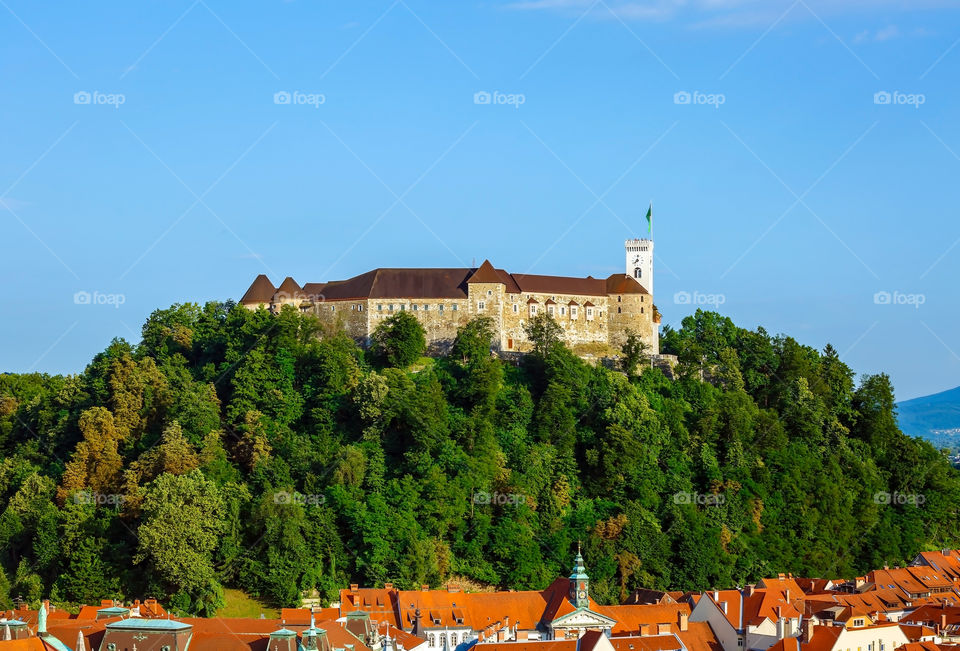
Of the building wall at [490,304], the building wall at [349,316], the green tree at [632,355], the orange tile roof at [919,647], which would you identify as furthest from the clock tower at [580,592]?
the building wall at [349,316]

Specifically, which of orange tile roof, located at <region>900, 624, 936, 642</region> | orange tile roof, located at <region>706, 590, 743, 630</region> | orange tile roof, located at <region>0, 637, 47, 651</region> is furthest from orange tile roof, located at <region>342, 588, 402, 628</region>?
orange tile roof, located at <region>900, 624, 936, 642</region>

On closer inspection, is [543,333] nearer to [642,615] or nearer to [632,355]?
[632,355]

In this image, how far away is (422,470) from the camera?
82.3 m

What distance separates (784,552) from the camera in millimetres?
86188

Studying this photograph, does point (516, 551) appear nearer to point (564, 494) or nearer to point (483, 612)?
point (564, 494)

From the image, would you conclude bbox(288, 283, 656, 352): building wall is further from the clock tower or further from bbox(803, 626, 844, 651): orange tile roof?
bbox(803, 626, 844, 651): orange tile roof

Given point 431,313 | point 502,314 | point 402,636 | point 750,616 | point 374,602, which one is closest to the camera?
point 402,636

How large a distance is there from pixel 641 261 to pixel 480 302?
44.0 ft

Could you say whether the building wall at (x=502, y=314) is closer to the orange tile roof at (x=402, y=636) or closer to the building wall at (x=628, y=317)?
the building wall at (x=628, y=317)

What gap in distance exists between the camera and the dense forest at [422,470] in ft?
251

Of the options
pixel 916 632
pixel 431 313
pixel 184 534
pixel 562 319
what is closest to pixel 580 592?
pixel 916 632

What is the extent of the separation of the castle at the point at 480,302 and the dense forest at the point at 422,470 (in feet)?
5.97

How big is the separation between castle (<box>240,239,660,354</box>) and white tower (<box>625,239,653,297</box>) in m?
2.48

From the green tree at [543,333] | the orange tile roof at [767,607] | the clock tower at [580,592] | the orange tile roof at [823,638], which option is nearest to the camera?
the orange tile roof at [823,638]
